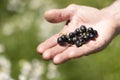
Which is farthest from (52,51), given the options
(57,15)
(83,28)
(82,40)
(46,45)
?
(57,15)

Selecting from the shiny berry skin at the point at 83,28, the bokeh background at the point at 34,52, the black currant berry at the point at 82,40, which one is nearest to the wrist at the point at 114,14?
the shiny berry skin at the point at 83,28

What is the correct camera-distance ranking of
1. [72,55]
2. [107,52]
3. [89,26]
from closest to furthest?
[72,55], [89,26], [107,52]

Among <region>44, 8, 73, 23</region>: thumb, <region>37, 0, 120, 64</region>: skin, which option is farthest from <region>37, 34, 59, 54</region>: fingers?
<region>44, 8, 73, 23</region>: thumb

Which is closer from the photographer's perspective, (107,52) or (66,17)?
(66,17)

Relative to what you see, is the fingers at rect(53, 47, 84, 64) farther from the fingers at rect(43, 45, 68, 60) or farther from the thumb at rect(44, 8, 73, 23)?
the thumb at rect(44, 8, 73, 23)

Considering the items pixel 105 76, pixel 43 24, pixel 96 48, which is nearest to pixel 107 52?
pixel 105 76

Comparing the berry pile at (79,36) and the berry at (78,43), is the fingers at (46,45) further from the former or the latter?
the berry at (78,43)

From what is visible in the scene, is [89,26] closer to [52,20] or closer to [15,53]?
[52,20]

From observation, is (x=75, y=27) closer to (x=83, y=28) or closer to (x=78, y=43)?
(x=83, y=28)
